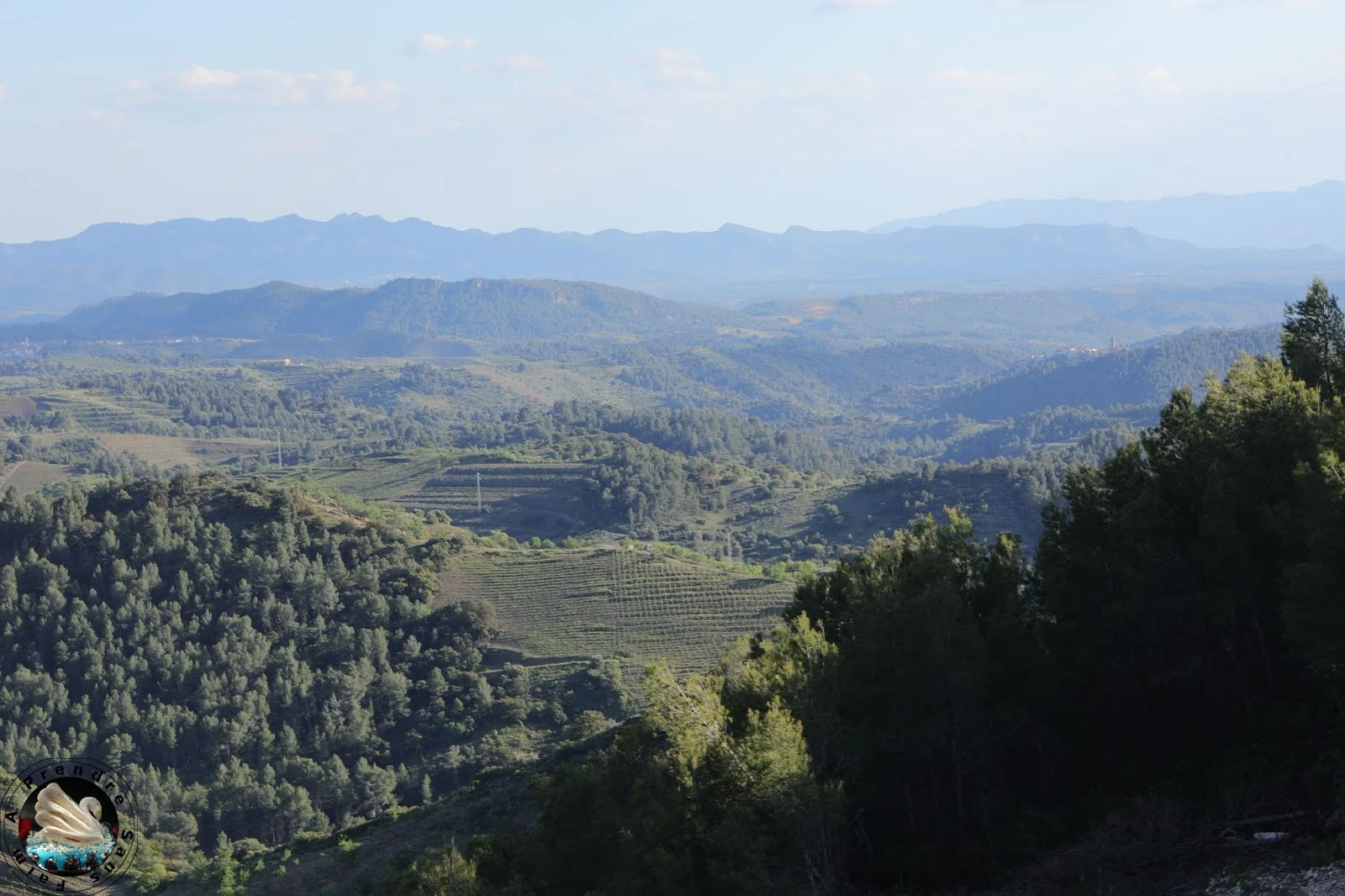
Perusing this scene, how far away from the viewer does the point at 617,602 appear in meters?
63.3

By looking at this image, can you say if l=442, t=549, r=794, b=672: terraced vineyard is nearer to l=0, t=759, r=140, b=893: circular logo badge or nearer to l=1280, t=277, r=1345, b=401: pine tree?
l=1280, t=277, r=1345, b=401: pine tree

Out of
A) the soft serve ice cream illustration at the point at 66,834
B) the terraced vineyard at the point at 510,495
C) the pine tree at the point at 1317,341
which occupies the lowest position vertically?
the terraced vineyard at the point at 510,495

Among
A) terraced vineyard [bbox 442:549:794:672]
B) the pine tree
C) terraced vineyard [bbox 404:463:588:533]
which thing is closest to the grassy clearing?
terraced vineyard [bbox 404:463:588:533]

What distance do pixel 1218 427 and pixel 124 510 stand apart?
60933 millimetres

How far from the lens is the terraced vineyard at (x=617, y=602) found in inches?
2275

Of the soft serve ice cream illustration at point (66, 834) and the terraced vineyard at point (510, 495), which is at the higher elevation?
the soft serve ice cream illustration at point (66, 834)

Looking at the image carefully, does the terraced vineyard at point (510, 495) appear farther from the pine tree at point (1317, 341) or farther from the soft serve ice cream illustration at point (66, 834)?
the pine tree at point (1317, 341)

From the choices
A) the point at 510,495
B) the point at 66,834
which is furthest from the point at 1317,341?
the point at 510,495

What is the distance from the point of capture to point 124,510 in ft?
220

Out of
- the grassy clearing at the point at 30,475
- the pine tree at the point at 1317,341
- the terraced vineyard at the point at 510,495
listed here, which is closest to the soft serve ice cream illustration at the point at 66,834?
the pine tree at the point at 1317,341

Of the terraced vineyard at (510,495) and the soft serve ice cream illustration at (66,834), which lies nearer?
the soft serve ice cream illustration at (66,834)

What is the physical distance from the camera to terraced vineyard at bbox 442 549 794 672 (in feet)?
190

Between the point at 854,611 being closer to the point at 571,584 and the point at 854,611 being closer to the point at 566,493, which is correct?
the point at 571,584

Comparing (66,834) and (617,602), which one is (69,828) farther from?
(617,602)
